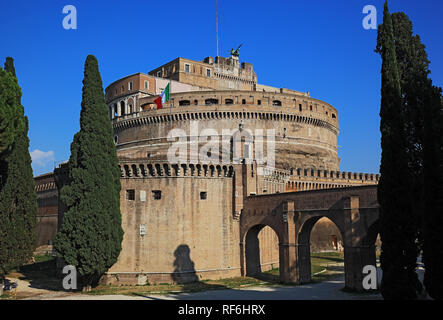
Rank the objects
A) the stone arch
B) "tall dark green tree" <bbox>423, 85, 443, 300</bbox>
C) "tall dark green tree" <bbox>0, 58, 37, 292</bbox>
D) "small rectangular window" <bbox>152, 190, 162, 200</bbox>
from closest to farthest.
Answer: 1. "tall dark green tree" <bbox>423, 85, 443, 300</bbox>
2. "tall dark green tree" <bbox>0, 58, 37, 292</bbox>
3. "small rectangular window" <bbox>152, 190, 162, 200</bbox>
4. the stone arch

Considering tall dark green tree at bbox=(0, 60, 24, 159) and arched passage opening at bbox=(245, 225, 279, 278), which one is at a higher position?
tall dark green tree at bbox=(0, 60, 24, 159)

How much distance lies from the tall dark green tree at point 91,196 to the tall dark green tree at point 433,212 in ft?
59.6

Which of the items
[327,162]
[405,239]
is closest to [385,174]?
[405,239]

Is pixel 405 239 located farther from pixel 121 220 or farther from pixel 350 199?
pixel 121 220

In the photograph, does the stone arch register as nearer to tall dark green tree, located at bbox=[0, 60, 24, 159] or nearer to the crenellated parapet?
the crenellated parapet

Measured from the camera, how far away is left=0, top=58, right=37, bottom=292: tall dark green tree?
2584 cm

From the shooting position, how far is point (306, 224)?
96.8 ft

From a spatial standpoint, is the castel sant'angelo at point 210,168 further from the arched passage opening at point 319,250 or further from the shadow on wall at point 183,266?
the arched passage opening at point 319,250

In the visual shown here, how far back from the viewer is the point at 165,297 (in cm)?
2458

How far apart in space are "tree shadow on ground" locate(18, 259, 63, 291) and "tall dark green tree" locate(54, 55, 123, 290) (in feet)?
10.3

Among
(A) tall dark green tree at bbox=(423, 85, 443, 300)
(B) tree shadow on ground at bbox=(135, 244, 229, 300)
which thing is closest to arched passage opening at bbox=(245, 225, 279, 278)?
(B) tree shadow on ground at bbox=(135, 244, 229, 300)

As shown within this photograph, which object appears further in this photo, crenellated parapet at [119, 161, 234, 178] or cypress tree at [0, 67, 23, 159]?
crenellated parapet at [119, 161, 234, 178]

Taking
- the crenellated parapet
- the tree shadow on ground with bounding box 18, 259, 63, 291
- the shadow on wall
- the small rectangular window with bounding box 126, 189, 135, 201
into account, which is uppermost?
the crenellated parapet

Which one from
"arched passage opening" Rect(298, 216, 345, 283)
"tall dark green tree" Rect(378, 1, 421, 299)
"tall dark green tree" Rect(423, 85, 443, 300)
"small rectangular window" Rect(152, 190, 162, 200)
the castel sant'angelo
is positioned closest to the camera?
"tall dark green tree" Rect(423, 85, 443, 300)
